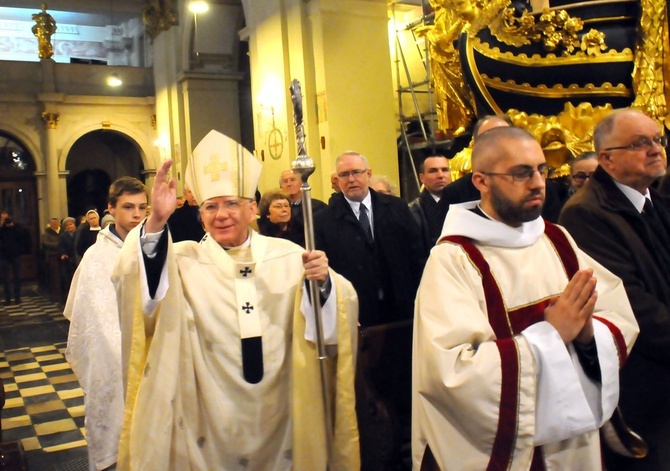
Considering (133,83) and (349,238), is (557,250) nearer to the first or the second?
(349,238)

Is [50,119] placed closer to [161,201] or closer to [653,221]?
[161,201]

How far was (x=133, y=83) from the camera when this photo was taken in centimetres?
1903

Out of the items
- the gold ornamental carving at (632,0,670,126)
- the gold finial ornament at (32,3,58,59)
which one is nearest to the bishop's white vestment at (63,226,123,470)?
the gold ornamental carving at (632,0,670,126)

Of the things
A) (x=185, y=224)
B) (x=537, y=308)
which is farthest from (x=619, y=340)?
(x=185, y=224)

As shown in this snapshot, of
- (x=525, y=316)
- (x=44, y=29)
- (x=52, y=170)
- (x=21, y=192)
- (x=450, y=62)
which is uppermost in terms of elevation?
(x=44, y=29)

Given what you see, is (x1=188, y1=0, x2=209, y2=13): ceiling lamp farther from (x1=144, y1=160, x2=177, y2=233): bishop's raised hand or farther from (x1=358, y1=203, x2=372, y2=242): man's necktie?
(x1=144, y1=160, x2=177, y2=233): bishop's raised hand

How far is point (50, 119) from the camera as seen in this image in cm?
1811

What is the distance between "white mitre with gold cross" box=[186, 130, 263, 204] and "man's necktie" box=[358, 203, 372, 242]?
44.0 inches

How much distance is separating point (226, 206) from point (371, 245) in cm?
138

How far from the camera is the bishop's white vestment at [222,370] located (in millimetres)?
2779

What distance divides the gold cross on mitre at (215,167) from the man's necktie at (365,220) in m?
1.31

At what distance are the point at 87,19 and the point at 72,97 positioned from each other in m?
5.02

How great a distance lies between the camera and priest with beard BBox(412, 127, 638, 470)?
2.06 meters

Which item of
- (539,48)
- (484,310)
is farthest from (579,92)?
(484,310)
